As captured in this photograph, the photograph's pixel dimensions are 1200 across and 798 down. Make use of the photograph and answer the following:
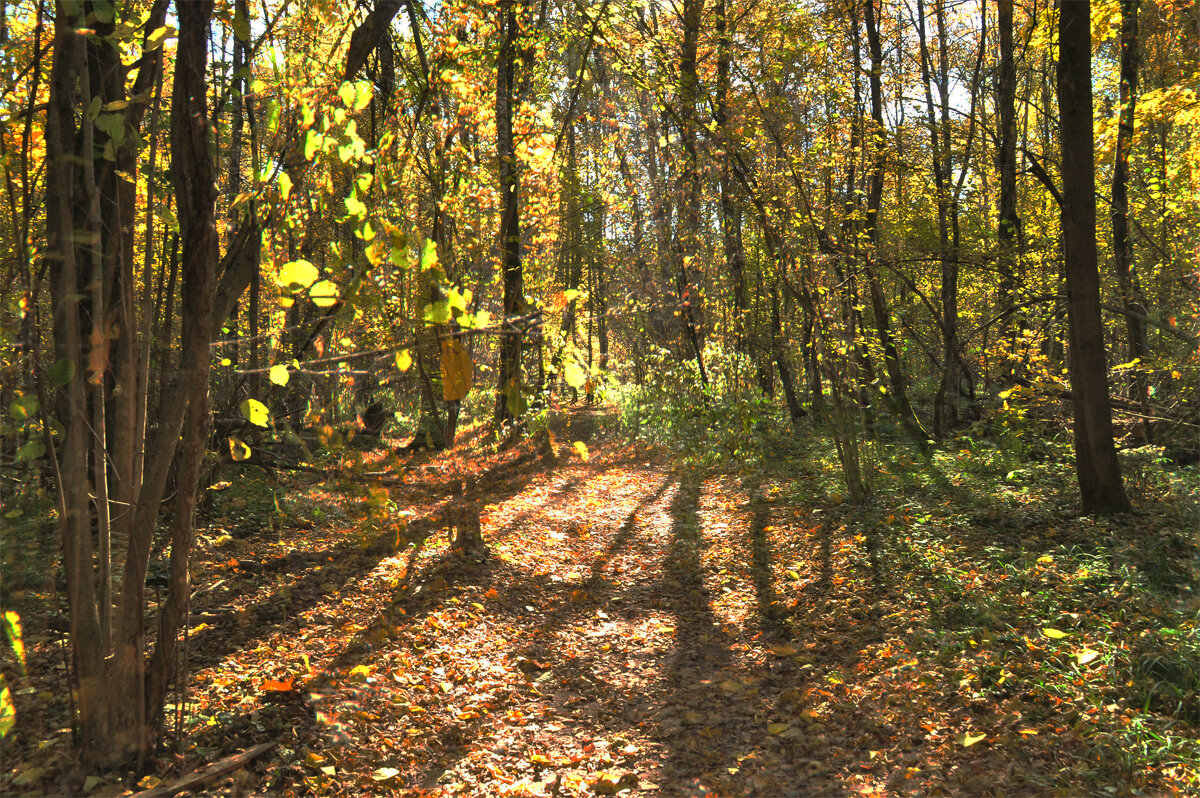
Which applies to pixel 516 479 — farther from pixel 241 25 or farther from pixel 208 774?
pixel 241 25

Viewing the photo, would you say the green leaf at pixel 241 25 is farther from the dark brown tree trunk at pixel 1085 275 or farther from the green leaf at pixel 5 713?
the dark brown tree trunk at pixel 1085 275

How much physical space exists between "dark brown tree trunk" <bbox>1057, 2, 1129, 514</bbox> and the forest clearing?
0.03 m

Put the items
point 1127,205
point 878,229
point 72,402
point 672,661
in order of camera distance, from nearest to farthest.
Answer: point 72,402 < point 672,661 < point 1127,205 < point 878,229

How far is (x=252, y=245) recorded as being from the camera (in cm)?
273

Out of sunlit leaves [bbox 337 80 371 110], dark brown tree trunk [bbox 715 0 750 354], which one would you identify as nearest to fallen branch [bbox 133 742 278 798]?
sunlit leaves [bbox 337 80 371 110]

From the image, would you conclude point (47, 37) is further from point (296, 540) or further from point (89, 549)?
point (296, 540)

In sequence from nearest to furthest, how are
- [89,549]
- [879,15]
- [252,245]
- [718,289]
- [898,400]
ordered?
1. [89,549]
2. [252,245]
3. [898,400]
4. [879,15]
5. [718,289]

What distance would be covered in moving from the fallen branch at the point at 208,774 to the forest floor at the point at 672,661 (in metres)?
0.04

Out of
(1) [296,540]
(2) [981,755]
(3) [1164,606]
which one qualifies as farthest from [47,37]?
(3) [1164,606]

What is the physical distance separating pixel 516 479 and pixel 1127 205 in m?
9.12

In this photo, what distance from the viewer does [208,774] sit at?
2734 millimetres

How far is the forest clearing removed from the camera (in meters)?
2.55

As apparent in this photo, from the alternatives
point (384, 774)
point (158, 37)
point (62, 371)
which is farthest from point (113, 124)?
point (384, 774)

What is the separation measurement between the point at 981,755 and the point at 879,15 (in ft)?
41.4
